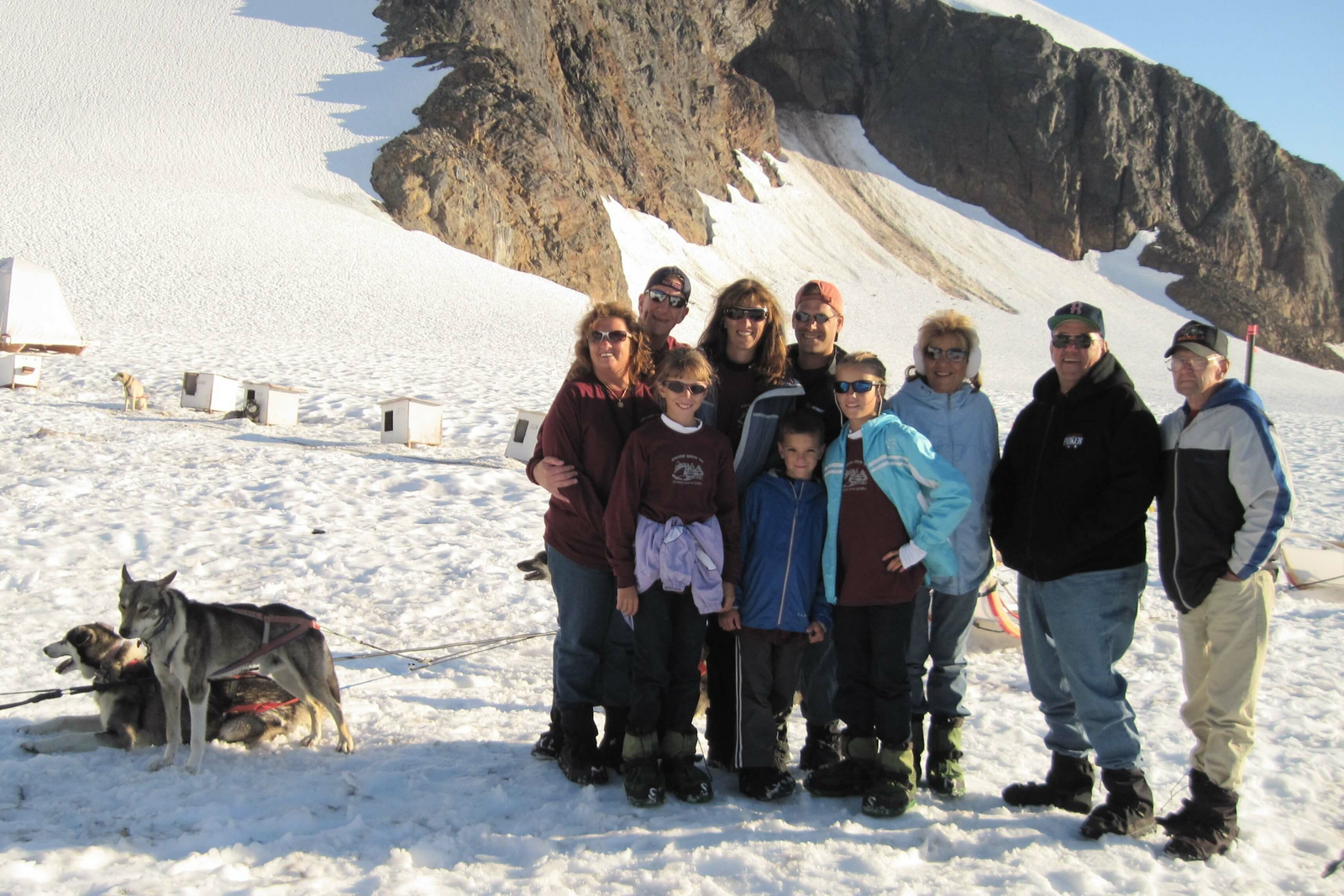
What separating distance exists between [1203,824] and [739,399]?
2.34 meters

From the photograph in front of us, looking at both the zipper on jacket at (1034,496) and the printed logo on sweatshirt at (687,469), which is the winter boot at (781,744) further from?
the zipper on jacket at (1034,496)

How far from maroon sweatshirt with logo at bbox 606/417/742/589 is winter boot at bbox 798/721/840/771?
96cm

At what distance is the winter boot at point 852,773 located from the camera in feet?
12.1

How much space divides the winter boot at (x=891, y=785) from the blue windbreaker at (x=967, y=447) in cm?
68

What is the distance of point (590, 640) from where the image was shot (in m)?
3.90

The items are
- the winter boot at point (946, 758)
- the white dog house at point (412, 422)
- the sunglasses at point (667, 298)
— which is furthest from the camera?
the white dog house at point (412, 422)

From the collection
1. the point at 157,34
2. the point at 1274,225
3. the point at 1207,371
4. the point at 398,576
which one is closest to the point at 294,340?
the point at 398,576

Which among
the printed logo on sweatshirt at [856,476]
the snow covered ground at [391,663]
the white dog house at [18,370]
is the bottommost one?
the snow covered ground at [391,663]

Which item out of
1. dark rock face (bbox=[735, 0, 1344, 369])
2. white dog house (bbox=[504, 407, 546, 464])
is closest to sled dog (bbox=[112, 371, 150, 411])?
white dog house (bbox=[504, 407, 546, 464])

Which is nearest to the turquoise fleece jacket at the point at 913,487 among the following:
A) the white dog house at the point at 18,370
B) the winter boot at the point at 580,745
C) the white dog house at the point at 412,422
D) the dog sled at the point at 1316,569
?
the winter boot at the point at 580,745

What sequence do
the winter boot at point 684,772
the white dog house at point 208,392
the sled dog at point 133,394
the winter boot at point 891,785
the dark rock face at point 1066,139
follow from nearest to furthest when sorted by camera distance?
1. the winter boot at point 891,785
2. the winter boot at point 684,772
3. the sled dog at point 133,394
4. the white dog house at point 208,392
5. the dark rock face at point 1066,139

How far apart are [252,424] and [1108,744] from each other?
11.3m

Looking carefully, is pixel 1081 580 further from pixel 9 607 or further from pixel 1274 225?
pixel 1274 225

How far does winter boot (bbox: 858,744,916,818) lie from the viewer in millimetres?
3537
